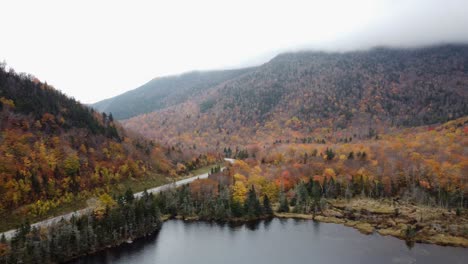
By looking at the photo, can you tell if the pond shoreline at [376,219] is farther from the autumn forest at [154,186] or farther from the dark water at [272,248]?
the dark water at [272,248]

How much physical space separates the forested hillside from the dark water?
33.0 metres

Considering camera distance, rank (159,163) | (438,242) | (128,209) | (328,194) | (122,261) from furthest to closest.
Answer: (159,163) → (328,194) → (128,209) → (438,242) → (122,261)

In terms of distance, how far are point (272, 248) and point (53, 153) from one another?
84.1 metres

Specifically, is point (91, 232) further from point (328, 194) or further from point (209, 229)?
point (328, 194)

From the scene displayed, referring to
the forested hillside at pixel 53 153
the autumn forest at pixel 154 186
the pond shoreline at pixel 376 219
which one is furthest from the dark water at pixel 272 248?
the forested hillside at pixel 53 153

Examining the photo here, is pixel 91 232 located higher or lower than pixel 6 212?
lower

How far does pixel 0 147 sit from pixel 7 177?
46.7ft

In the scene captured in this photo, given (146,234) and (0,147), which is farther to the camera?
(0,147)

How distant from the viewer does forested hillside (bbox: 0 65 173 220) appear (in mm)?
102562

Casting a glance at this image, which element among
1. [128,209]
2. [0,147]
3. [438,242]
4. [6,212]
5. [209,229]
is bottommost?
[438,242]

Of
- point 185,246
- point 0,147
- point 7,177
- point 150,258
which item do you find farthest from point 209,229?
point 0,147

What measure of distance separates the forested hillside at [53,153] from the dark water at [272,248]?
3302cm

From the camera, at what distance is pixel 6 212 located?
307 feet

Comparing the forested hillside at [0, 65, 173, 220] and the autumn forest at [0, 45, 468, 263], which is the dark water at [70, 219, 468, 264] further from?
the forested hillside at [0, 65, 173, 220]
